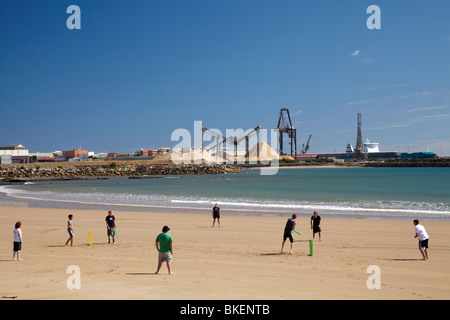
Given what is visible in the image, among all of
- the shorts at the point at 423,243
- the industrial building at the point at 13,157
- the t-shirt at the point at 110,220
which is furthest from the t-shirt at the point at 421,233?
the industrial building at the point at 13,157

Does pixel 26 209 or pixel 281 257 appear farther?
pixel 26 209

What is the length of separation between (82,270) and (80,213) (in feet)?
43.8

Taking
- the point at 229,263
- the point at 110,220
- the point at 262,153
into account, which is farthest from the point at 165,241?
the point at 262,153

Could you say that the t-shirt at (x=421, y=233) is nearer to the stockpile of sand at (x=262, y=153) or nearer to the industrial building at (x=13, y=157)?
the industrial building at (x=13, y=157)

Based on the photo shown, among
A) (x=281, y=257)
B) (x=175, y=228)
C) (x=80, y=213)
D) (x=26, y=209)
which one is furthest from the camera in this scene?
(x=26, y=209)

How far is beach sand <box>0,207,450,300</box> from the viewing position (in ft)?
22.8

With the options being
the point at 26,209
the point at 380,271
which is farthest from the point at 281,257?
the point at 26,209

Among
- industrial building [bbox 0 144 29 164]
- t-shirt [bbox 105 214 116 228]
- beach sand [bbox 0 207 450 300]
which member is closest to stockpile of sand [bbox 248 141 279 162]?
industrial building [bbox 0 144 29 164]

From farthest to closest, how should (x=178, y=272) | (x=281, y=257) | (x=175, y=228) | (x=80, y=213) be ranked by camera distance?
(x=80, y=213) → (x=175, y=228) → (x=281, y=257) → (x=178, y=272)

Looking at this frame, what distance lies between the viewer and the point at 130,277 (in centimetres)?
798

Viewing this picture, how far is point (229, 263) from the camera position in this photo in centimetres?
949

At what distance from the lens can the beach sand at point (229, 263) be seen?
6.95 metres

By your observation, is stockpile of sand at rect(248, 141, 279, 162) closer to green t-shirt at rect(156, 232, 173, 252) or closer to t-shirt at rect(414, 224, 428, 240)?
t-shirt at rect(414, 224, 428, 240)
